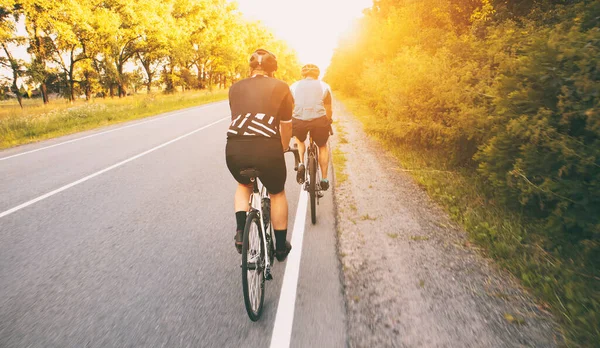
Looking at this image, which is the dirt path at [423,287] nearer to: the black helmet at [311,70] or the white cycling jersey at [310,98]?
the white cycling jersey at [310,98]

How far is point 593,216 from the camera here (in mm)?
2777

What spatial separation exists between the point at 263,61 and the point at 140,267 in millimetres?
2528

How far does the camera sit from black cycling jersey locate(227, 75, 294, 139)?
97.1 inches

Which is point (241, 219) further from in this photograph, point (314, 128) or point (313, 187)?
point (314, 128)

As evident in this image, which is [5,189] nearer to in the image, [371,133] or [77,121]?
[371,133]

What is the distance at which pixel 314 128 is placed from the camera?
4.54 m

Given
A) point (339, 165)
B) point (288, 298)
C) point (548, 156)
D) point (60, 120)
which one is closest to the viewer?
point (288, 298)

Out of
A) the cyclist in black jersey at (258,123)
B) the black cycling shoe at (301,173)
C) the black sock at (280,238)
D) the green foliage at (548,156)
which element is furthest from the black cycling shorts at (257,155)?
the green foliage at (548,156)

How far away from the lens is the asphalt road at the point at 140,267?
243 cm

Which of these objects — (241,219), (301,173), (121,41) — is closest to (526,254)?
(301,173)

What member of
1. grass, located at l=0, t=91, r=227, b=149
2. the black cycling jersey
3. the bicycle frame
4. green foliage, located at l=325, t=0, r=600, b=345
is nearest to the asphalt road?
the bicycle frame

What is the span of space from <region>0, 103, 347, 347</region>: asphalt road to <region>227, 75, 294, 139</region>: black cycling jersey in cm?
153

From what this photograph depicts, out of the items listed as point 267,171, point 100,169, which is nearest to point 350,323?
point 267,171

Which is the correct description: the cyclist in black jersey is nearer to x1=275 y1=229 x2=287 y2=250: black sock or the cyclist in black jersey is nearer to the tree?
x1=275 y1=229 x2=287 y2=250: black sock
